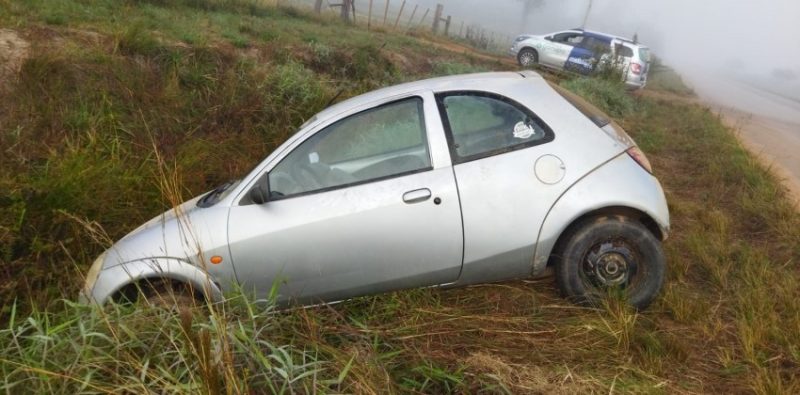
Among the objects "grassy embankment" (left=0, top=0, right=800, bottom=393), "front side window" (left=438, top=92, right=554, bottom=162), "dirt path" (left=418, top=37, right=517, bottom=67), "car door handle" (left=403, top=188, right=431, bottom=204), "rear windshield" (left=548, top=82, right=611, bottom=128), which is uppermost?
"rear windshield" (left=548, top=82, right=611, bottom=128)

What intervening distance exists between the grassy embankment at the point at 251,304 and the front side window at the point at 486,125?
890 millimetres

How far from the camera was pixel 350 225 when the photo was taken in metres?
3.51

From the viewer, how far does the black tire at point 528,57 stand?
18223 millimetres

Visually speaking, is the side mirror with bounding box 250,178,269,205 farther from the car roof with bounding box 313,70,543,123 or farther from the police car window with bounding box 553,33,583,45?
the police car window with bounding box 553,33,583,45

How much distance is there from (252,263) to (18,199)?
170 cm

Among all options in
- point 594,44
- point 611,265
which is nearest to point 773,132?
point 594,44

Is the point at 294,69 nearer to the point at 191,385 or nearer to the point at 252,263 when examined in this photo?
the point at 252,263

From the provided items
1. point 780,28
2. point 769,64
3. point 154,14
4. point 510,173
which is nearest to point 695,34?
point 780,28

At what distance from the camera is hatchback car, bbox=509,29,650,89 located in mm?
16391

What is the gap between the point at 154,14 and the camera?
10461mm

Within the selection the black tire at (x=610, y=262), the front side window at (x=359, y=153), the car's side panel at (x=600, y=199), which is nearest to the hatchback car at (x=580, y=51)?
the car's side panel at (x=600, y=199)

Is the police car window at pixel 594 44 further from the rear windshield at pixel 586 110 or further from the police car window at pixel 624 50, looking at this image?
the rear windshield at pixel 586 110

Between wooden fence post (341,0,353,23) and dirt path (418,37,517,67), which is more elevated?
wooden fence post (341,0,353,23)

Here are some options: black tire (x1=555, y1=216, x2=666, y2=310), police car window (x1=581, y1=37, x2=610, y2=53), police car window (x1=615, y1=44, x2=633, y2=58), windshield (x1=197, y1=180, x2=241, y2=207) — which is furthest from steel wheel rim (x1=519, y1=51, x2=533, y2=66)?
windshield (x1=197, y1=180, x2=241, y2=207)
